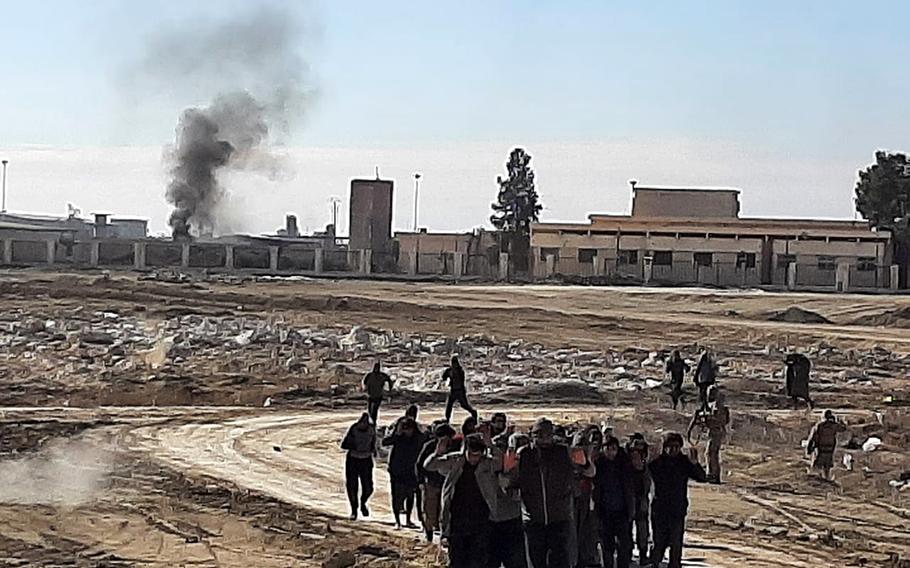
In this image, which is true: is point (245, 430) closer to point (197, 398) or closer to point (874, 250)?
point (197, 398)

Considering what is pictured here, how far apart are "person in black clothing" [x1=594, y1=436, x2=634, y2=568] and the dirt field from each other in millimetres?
1849

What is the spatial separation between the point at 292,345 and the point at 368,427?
28655 mm

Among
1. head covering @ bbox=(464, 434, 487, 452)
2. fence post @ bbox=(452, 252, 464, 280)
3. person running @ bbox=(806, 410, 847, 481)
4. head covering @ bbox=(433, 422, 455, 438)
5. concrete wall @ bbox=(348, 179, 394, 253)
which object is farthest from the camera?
concrete wall @ bbox=(348, 179, 394, 253)

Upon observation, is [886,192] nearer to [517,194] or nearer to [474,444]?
[517,194]

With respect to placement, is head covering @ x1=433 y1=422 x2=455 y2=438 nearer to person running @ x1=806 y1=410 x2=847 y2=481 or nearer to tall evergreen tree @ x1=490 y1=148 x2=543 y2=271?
person running @ x1=806 y1=410 x2=847 y2=481

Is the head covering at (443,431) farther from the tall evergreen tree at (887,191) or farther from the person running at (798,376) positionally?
the tall evergreen tree at (887,191)

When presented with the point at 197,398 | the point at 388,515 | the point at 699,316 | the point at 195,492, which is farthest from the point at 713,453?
the point at 699,316

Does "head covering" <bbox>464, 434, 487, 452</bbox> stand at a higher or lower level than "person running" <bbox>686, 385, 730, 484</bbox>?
higher

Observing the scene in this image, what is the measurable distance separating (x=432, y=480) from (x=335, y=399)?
19.7 metres

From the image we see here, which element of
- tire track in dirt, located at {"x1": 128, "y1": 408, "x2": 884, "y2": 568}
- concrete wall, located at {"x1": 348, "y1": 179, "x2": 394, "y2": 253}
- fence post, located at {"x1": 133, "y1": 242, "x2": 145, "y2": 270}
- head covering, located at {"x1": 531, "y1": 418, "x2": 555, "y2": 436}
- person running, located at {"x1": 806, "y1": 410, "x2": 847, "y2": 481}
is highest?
concrete wall, located at {"x1": 348, "y1": 179, "x2": 394, "y2": 253}

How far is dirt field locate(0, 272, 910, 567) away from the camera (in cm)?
1755

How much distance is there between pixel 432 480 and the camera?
15477 millimetres

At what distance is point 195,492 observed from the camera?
68.4 ft

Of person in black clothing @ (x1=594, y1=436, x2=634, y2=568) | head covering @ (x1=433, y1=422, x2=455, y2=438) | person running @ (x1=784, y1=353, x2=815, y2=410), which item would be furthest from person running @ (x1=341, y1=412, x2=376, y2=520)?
person running @ (x1=784, y1=353, x2=815, y2=410)
